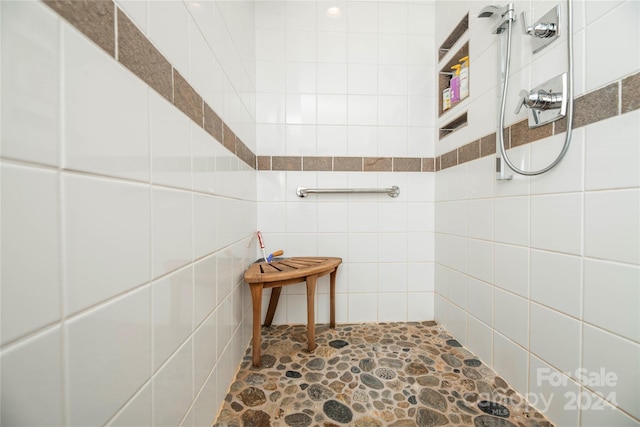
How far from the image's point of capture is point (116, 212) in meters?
0.40

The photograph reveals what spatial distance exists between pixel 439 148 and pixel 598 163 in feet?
2.95

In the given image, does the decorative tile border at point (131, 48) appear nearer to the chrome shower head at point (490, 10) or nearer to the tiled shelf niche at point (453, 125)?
the chrome shower head at point (490, 10)

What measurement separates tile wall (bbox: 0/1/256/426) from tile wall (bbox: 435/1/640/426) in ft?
3.72

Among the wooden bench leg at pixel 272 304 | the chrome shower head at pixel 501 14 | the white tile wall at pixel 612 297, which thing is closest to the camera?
the white tile wall at pixel 612 297

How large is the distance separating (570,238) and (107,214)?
3.88ft

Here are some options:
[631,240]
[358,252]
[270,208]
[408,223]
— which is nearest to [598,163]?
[631,240]

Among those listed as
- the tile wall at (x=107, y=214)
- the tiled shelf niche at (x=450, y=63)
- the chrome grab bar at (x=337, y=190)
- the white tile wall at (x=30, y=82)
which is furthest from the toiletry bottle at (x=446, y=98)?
the white tile wall at (x=30, y=82)

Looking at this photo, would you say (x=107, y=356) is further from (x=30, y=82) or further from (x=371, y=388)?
(x=371, y=388)

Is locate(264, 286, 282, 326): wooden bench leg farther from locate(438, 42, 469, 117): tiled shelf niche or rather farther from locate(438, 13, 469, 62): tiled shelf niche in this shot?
locate(438, 13, 469, 62): tiled shelf niche

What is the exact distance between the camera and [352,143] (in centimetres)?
156

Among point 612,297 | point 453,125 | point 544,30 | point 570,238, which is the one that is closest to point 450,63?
point 453,125

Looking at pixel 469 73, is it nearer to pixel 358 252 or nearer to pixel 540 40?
pixel 540 40

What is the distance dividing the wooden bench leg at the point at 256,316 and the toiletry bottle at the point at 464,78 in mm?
1432

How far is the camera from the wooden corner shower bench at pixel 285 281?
1069 mm
